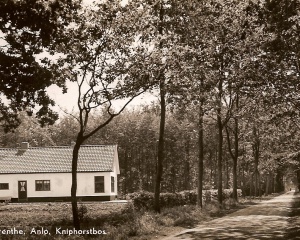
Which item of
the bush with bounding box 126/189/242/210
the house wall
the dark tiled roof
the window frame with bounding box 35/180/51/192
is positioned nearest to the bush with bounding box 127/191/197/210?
the bush with bounding box 126/189/242/210

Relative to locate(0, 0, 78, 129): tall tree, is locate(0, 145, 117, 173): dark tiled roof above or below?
below

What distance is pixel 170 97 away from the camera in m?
22.5

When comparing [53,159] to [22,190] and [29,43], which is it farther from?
[29,43]

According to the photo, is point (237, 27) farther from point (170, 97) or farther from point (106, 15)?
point (106, 15)

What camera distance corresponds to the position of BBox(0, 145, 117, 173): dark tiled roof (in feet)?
160

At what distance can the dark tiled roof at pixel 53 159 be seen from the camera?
48.8 meters

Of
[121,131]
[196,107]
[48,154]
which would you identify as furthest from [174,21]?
[121,131]

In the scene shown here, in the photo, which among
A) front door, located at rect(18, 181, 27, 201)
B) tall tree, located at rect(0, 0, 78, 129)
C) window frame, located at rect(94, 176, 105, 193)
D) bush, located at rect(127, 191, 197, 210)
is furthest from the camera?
front door, located at rect(18, 181, 27, 201)

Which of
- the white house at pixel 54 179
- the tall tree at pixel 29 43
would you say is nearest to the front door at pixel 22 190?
the white house at pixel 54 179

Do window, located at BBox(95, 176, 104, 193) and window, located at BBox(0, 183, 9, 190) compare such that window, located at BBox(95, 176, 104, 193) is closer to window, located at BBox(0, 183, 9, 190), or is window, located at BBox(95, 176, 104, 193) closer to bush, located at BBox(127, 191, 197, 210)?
window, located at BBox(0, 183, 9, 190)

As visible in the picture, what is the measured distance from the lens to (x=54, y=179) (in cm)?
4822

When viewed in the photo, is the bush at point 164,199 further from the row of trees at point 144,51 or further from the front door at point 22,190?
the front door at point 22,190

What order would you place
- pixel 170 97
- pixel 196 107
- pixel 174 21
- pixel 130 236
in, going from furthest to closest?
pixel 196 107
pixel 170 97
pixel 174 21
pixel 130 236

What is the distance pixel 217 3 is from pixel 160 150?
9.19 meters
